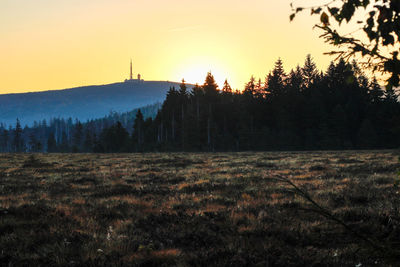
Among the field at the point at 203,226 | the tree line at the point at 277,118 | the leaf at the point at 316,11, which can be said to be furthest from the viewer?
the tree line at the point at 277,118

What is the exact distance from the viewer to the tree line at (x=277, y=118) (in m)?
75.2

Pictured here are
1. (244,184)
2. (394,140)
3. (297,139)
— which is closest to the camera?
(244,184)

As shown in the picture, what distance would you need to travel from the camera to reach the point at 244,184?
595 inches

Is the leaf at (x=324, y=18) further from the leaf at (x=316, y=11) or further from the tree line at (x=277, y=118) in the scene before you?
the tree line at (x=277, y=118)

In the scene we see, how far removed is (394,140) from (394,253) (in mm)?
80150

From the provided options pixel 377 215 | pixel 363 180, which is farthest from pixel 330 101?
pixel 377 215

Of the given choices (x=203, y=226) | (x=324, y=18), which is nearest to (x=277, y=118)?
(x=203, y=226)

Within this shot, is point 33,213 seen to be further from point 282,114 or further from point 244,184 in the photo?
point 282,114

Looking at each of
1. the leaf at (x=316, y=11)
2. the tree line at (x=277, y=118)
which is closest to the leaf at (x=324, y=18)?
the leaf at (x=316, y=11)

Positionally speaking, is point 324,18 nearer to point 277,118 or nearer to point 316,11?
point 316,11

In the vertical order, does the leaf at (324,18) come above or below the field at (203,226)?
above

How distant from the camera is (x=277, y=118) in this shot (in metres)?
84.7

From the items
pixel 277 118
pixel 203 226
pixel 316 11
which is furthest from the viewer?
pixel 277 118

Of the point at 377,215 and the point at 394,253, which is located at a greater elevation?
the point at 394,253
